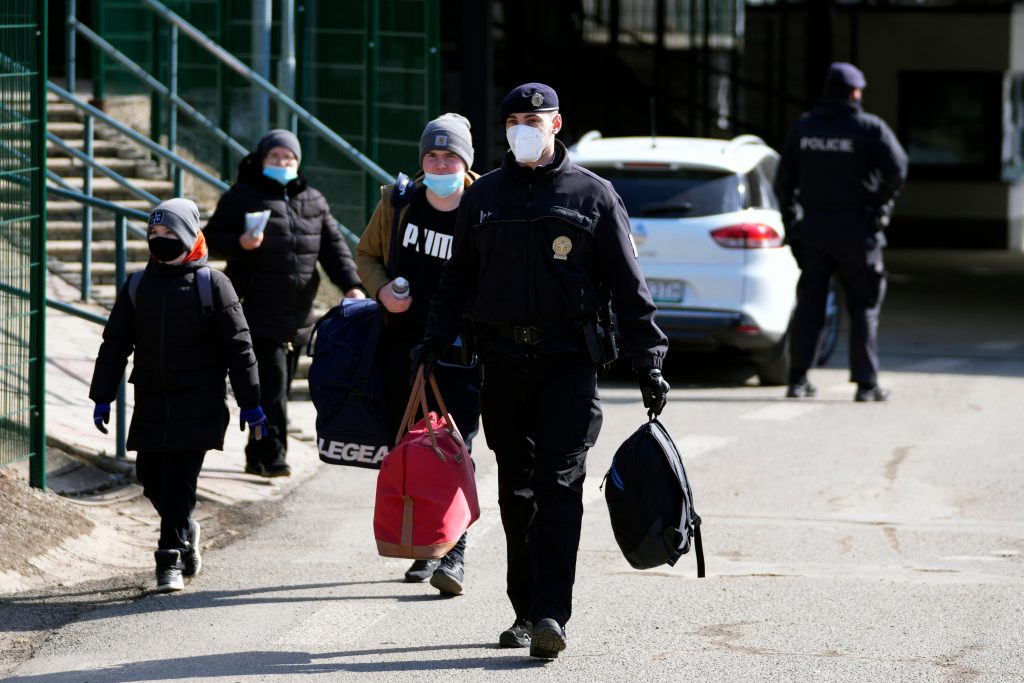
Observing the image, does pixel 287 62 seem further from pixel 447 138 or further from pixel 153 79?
pixel 447 138

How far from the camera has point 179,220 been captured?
6273 mm

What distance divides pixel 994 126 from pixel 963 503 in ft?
60.6

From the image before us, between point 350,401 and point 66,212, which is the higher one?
point 66,212

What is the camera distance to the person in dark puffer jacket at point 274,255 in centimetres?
810

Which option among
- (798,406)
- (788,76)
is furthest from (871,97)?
(798,406)

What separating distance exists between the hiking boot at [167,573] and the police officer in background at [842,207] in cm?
581

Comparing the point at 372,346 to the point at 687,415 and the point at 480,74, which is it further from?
the point at 480,74

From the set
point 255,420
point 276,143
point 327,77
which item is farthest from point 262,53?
point 255,420

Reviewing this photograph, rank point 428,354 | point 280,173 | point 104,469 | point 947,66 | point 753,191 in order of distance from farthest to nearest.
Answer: point 947,66 < point 753,191 < point 280,173 < point 104,469 < point 428,354

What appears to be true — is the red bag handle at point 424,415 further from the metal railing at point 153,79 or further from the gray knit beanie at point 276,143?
the metal railing at point 153,79

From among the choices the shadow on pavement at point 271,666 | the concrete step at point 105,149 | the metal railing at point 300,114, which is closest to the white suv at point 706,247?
the metal railing at point 300,114

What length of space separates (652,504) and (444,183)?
64.0 inches

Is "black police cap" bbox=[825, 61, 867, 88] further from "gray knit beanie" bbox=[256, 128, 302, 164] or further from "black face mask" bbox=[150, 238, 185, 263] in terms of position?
"black face mask" bbox=[150, 238, 185, 263]

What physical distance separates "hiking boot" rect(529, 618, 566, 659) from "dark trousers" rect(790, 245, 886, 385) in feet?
19.9
